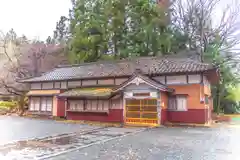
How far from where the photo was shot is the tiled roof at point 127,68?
1672 centimetres

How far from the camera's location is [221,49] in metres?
27.3

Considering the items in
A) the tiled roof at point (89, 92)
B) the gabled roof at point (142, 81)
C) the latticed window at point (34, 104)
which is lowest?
the latticed window at point (34, 104)

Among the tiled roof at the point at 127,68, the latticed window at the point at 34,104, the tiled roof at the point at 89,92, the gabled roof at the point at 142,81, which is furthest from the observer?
the latticed window at the point at 34,104

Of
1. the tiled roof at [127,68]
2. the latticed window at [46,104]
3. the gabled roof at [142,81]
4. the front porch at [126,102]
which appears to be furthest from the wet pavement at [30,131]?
the latticed window at [46,104]

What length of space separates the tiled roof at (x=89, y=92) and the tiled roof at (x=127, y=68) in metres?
1.23

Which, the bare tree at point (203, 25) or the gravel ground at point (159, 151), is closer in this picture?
the gravel ground at point (159, 151)

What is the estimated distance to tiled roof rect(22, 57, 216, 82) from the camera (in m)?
16.7

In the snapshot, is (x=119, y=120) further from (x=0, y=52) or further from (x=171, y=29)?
(x=0, y=52)

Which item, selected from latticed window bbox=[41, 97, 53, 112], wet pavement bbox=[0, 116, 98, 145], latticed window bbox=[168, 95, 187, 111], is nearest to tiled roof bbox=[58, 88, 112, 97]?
wet pavement bbox=[0, 116, 98, 145]

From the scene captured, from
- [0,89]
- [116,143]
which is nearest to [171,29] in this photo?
[116,143]

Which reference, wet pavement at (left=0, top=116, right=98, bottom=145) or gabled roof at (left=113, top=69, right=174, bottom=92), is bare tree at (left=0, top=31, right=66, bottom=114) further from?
gabled roof at (left=113, top=69, right=174, bottom=92)

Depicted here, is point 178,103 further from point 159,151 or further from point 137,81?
point 159,151

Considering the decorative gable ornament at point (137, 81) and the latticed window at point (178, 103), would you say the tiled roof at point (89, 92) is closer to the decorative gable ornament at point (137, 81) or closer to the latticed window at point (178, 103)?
the decorative gable ornament at point (137, 81)

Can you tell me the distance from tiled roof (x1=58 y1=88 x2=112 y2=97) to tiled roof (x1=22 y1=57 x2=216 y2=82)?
4.03ft
